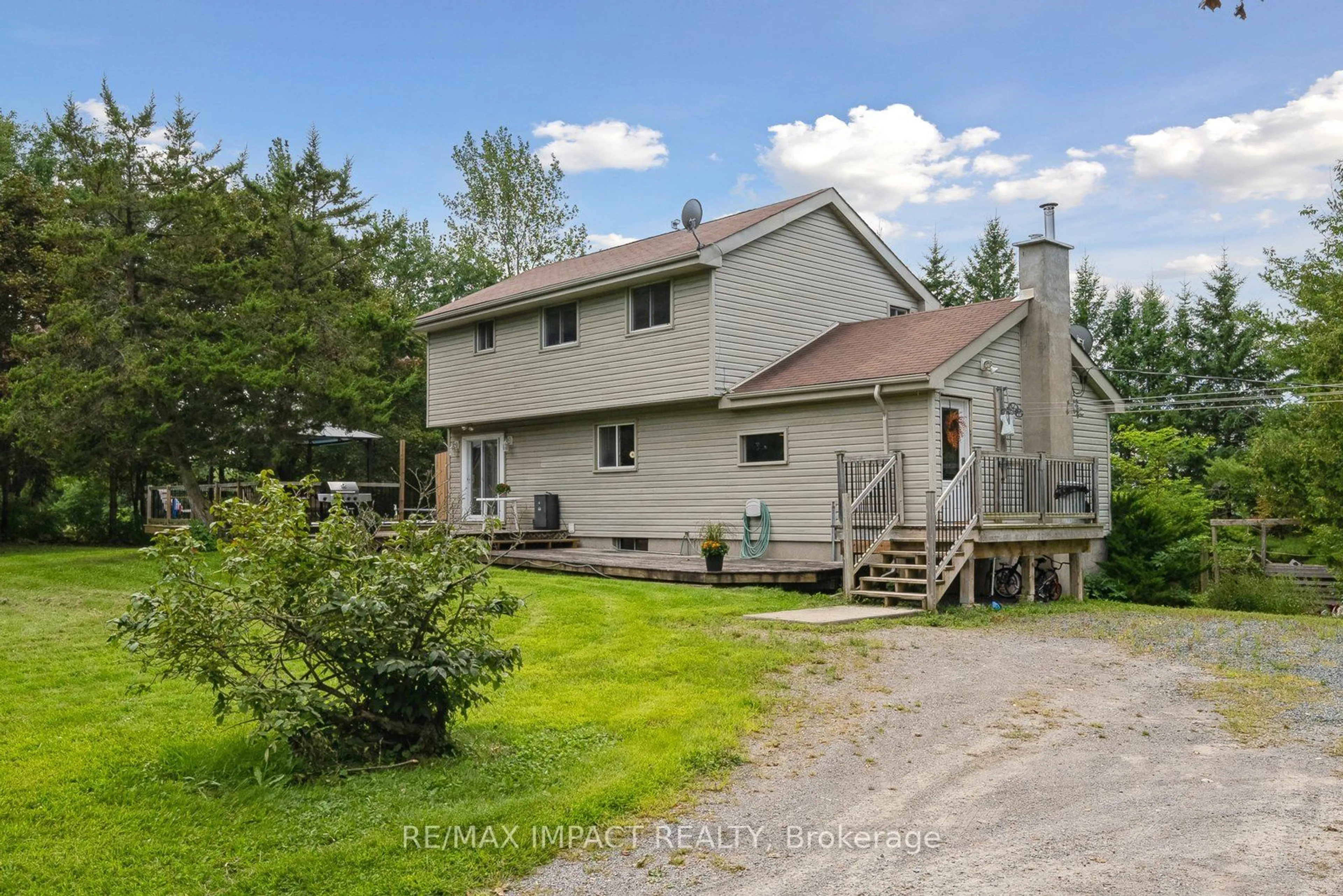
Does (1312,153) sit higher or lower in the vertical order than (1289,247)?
higher

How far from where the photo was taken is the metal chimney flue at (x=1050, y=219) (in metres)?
16.6

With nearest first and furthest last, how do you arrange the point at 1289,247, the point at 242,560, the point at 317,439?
the point at 242,560 < the point at 317,439 < the point at 1289,247

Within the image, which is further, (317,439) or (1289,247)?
(1289,247)

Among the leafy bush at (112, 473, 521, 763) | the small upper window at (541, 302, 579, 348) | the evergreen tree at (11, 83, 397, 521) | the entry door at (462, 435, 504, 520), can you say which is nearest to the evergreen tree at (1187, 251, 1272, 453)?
the small upper window at (541, 302, 579, 348)

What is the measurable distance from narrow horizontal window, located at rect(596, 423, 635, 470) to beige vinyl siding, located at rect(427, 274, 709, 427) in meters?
0.78

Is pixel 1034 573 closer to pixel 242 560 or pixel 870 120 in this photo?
pixel 242 560

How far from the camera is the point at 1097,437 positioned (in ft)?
61.6

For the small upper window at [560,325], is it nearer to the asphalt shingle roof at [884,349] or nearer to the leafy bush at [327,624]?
the asphalt shingle roof at [884,349]

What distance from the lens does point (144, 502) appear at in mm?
29703

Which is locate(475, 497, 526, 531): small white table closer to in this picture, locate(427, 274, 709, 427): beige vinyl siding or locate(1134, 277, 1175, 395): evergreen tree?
locate(427, 274, 709, 427): beige vinyl siding

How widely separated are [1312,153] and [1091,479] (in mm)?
20878

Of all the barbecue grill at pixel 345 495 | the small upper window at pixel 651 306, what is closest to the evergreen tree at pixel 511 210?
the barbecue grill at pixel 345 495

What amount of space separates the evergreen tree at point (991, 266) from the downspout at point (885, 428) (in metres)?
29.4

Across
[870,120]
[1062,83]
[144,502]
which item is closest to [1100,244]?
[870,120]
